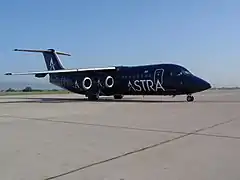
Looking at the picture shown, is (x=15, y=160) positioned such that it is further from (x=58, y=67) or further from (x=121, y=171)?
(x=58, y=67)

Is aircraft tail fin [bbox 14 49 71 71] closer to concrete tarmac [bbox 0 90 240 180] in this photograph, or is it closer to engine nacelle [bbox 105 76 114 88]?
engine nacelle [bbox 105 76 114 88]

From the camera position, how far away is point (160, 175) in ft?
12.6

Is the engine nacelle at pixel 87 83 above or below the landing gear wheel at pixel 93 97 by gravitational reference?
above

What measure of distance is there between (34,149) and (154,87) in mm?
17674

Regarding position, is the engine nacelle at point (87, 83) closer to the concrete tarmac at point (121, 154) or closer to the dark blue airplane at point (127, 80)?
the dark blue airplane at point (127, 80)

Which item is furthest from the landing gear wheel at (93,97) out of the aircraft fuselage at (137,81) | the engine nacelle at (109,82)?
the engine nacelle at (109,82)

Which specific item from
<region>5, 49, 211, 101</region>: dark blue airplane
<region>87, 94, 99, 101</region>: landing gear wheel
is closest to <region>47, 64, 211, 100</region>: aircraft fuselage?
<region>5, 49, 211, 101</region>: dark blue airplane

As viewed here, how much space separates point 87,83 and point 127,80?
471 cm

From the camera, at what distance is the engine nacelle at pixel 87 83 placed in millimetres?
27328

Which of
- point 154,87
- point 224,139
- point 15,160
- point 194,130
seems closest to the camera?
point 15,160

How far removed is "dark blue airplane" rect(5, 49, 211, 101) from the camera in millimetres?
21469

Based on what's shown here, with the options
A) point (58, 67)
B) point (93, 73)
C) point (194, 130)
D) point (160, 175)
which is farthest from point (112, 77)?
point (160, 175)

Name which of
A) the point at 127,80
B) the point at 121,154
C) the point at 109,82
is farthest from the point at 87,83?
the point at 121,154

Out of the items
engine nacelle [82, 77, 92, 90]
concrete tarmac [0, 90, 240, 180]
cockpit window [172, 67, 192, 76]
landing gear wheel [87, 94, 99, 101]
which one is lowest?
landing gear wheel [87, 94, 99, 101]
